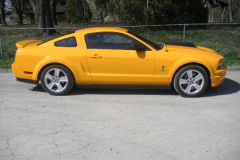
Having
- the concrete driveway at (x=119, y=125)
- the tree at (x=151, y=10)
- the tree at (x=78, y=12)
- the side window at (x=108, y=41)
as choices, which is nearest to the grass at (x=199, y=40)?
the tree at (x=151, y=10)

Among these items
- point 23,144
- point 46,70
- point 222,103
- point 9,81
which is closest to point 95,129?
point 23,144

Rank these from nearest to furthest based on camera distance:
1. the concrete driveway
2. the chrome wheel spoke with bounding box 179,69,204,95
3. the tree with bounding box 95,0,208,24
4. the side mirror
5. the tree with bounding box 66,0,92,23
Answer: the concrete driveway
the side mirror
the chrome wheel spoke with bounding box 179,69,204,95
the tree with bounding box 95,0,208,24
the tree with bounding box 66,0,92,23

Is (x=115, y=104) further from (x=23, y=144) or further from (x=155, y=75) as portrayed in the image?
(x=23, y=144)

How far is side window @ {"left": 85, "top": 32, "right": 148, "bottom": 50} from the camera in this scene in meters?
5.90

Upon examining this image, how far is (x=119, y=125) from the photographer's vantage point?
14.6ft

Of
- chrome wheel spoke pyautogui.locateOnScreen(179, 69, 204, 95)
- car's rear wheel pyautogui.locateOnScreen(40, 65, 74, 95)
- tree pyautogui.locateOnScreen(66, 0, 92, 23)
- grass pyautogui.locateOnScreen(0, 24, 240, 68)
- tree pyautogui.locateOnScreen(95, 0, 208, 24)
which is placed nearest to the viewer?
chrome wheel spoke pyautogui.locateOnScreen(179, 69, 204, 95)

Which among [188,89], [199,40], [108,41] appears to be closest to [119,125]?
[188,89]

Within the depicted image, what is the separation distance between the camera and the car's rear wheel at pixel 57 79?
5.92 meters

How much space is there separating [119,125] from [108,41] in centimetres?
222

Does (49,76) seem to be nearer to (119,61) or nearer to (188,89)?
(119,61)

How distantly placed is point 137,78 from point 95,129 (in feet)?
6.22

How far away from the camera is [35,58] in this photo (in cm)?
596

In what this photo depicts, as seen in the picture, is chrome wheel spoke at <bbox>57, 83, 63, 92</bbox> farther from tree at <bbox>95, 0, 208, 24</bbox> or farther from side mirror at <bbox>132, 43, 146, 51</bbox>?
tree at <bbox>95, 0, 208, 24</bbox>

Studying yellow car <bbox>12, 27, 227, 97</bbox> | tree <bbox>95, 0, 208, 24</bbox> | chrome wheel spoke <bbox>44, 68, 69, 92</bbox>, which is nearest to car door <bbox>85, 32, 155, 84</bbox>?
yellow car <bbox>12, 27, 227, 97</bbox>
